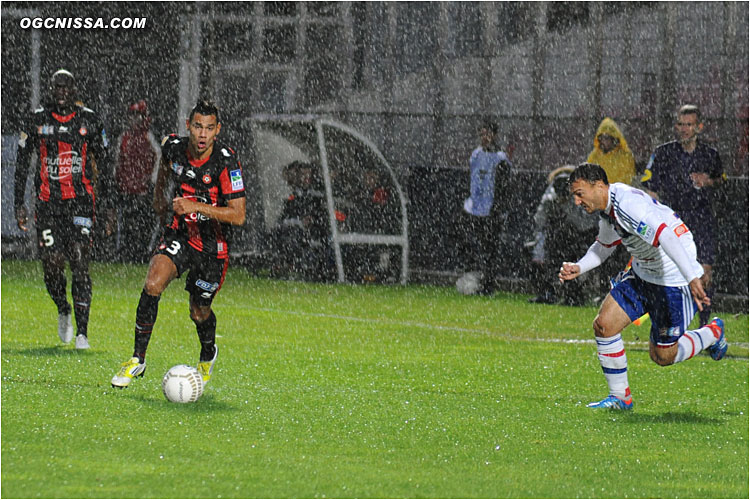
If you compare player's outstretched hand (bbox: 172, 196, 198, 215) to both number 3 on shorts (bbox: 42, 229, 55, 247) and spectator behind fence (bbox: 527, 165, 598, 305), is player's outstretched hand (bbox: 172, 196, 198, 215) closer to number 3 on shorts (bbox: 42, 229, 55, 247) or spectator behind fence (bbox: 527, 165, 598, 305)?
number 3 on shorts (bbox: 42, 229, 55, 247)

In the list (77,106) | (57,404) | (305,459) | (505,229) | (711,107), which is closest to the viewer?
(305,459)

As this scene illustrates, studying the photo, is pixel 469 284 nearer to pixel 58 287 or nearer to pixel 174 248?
pixel 58 287

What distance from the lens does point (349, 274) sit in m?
18.2

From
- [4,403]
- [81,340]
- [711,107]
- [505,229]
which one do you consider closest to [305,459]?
[4,403]

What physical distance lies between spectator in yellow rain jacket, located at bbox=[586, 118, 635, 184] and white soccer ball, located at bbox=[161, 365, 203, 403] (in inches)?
318

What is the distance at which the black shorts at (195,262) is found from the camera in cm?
826

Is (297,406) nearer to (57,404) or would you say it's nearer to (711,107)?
(57,404)

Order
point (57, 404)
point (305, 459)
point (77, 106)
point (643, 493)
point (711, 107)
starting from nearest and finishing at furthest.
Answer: point (643, 493)
point (305, 459)
point (57, 404)
point (77, 106)
point (711, 107)

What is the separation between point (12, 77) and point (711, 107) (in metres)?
11.7

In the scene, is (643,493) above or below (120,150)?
below

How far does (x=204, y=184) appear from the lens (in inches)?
321

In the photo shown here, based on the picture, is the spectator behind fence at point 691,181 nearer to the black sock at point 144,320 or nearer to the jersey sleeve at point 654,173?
the jersey sleeve at point 654,173

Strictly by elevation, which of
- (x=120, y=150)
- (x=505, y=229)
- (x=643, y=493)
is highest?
(x=120, y=150)

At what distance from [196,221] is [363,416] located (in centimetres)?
166
